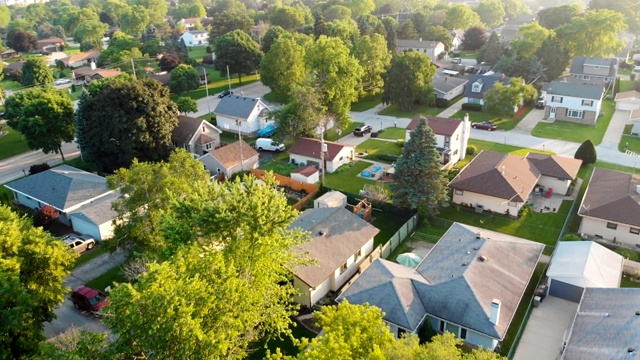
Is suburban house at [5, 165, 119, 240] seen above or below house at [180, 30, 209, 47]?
below

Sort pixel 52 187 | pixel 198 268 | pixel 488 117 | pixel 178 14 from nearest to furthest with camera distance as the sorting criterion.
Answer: pixel 198 268, pixel 52 187, pixel 488 117, pixel 178 14

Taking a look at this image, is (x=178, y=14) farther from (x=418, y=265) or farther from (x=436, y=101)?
(x=418, y=265)

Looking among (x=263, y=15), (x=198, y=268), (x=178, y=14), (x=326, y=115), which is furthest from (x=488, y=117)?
(x=178, y=14)

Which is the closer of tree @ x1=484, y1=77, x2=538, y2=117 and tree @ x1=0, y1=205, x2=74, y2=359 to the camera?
tree @ x1=0, y1=205, x2=74, y2=359

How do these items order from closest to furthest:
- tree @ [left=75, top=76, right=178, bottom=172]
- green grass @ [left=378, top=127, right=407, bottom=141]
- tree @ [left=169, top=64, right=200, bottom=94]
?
1. tree @ [left=75, top=76, right=178, bottom=172]
2. green grass @ [left=378, top=127, right=407, bottom=141]
3. tree @ [left=169, top=64, right=200, bottom=94]

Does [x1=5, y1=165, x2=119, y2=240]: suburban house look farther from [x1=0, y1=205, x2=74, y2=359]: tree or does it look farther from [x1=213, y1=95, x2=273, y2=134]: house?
[x1=213, y1=95, x2=273, y2=134]: house

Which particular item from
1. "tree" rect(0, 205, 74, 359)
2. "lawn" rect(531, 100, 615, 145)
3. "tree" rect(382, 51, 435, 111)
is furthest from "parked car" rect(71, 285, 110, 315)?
"lawn" rect(531, 100, 615, 145)

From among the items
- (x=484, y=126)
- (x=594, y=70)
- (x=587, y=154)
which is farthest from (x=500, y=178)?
(x=594, y=70)
